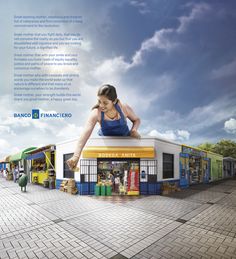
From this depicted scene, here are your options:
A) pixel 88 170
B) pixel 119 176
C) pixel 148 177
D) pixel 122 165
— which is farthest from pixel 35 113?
pixel 148 177

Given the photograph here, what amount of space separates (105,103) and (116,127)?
199 centimetres

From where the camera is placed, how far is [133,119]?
39.4ft

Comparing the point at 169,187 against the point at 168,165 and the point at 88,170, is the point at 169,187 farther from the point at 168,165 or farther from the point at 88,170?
the point at 88,170

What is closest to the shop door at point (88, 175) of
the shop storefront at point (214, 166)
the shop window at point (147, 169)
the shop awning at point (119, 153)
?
the shop awning at point (119, 153)

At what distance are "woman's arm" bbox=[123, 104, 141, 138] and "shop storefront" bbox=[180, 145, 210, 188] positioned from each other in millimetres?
5469

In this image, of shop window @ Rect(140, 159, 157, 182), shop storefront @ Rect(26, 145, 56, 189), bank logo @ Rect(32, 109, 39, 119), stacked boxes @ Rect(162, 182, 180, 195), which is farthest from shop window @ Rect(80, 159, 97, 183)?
stacked boxes @ Rect(162, 182, 180, 195)

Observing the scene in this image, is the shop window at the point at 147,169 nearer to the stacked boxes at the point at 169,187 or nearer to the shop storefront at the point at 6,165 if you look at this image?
the stacked boxes at the point at 169,187

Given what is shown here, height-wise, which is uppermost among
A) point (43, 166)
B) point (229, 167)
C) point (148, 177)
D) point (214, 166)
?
point (148, 177)

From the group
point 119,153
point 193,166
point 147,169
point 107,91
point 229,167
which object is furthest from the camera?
point 229,167

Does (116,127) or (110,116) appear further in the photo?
(116,127)

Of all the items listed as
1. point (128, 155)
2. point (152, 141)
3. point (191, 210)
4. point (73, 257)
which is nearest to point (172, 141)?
point (152, 141)

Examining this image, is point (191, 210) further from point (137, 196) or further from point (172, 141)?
point (172, 141)

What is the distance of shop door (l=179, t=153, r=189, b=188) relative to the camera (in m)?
14.6

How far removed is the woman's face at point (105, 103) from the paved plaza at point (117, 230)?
15.9 ft
